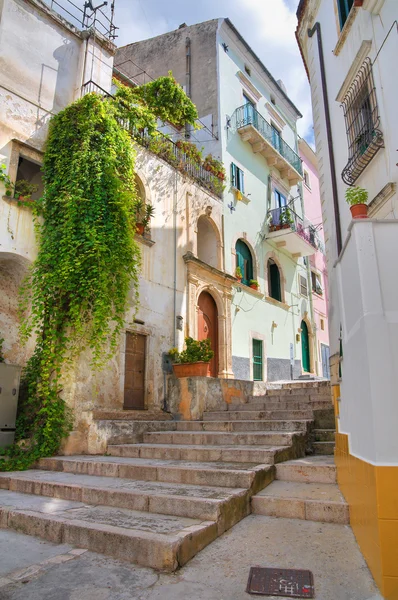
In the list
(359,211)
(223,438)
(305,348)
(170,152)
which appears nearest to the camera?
(359,211)

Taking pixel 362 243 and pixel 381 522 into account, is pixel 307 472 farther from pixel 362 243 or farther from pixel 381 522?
pixel 362 243

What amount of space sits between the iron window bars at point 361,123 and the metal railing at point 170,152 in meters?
4.76

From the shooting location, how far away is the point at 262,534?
3473mm

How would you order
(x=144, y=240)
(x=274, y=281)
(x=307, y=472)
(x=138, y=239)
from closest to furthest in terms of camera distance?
(x=307, y=472)
(x=138, y=239)
(x=144, y=240)
(x=274, y=281)

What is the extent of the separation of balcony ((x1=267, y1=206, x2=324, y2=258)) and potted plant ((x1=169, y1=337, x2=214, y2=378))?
24.8ft

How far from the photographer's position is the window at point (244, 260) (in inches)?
552

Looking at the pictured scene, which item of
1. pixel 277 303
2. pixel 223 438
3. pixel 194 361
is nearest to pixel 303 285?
pixel 277 303

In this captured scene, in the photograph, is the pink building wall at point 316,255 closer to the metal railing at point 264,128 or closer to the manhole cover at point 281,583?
the metal railing at point 264,128

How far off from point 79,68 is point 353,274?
9.18m

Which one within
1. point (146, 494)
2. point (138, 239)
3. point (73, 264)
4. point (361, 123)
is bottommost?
point (146, 494)

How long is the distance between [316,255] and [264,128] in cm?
684

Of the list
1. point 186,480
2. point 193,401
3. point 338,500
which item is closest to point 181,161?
point 193,401

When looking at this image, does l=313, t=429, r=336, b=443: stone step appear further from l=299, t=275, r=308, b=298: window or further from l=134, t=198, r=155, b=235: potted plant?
l=299, t=275, r=308, b=298: window

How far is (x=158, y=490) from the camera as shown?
4.24 m
